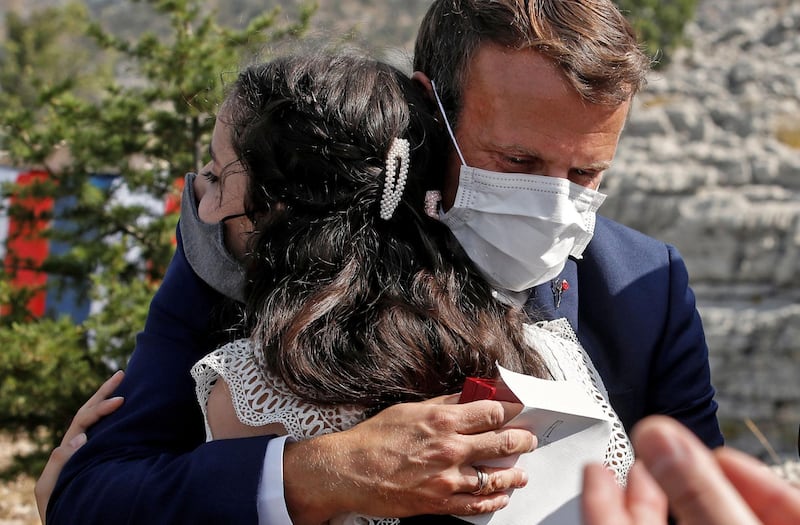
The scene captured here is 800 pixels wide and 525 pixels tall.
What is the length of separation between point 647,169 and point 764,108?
2.87m

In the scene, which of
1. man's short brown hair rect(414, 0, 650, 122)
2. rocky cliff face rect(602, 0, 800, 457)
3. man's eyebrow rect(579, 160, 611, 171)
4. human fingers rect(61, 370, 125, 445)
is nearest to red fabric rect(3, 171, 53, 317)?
human fingers rect(61, 370, 125, 445)

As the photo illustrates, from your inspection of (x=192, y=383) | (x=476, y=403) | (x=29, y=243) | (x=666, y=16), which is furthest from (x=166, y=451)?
(x=666, y=16)

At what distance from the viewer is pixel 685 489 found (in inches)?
29.1

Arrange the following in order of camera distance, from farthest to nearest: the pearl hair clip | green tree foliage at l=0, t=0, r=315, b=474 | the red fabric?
the red fabric
green tree foliage at l=0, t=0, r=315, b=474
the pearl hair clip

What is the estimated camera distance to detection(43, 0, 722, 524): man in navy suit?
5.00 feet

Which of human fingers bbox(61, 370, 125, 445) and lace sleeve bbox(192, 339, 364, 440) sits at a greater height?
lace sleeve bbox(192, 339, 364, 440)

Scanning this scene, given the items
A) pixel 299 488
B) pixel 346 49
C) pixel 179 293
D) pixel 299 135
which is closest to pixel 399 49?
pixel 346 49

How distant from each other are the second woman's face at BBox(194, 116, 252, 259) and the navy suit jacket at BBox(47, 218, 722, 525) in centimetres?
17

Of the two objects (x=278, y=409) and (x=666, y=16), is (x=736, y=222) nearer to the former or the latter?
(x=278, y=409)

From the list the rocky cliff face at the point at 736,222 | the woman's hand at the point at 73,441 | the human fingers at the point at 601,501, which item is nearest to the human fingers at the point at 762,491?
the human fingers at the point at 601,501

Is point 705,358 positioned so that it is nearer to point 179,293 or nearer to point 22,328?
point 179,293

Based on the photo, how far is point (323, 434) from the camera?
162 centimetres

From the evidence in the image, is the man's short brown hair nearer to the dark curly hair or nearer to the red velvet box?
the dark curly hair

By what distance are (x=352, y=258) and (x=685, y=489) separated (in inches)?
42.1
